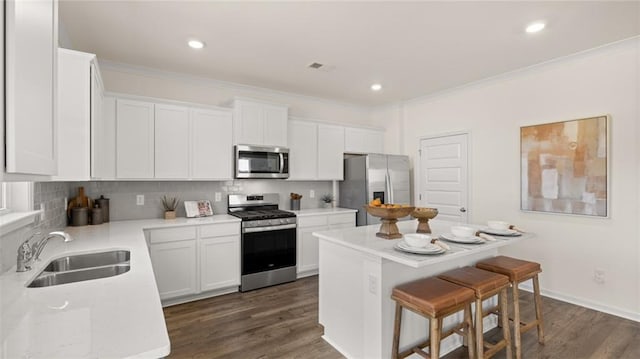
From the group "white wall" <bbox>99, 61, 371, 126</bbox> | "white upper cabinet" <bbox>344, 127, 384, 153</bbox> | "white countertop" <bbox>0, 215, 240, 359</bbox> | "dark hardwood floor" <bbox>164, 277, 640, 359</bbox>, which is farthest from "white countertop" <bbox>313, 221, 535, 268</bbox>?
"white wall" <bbox>99, 61, 371, 126</bbox>

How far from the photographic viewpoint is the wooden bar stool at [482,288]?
1977 mm

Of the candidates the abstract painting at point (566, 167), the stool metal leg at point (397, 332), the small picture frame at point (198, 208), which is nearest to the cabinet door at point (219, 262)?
the small picture frame at point (198, 208)

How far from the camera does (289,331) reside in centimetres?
268

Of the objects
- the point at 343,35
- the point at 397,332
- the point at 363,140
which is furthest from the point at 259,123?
the point at 397,332

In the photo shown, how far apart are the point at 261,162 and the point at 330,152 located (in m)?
1.20

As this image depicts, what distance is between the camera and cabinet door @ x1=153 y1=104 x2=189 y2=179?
11.1 feet

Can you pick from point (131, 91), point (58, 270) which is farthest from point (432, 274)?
point (131, 91)

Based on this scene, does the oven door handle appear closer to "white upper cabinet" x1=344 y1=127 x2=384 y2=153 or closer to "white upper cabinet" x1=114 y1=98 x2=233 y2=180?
"white upper cabinet" x1=114 y1=98 x2=233 y2=180

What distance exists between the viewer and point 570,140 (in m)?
3.23

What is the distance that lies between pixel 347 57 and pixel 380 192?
2.05m

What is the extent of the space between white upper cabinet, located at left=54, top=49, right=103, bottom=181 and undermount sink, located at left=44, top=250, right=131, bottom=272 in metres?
0.51

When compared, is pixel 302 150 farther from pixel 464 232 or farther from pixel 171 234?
pixel 464 232

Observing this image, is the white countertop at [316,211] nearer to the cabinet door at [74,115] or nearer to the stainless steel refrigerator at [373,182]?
the stainless steel refrigerator at [373,182]

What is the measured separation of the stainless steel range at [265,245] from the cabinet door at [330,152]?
102 centimetres
